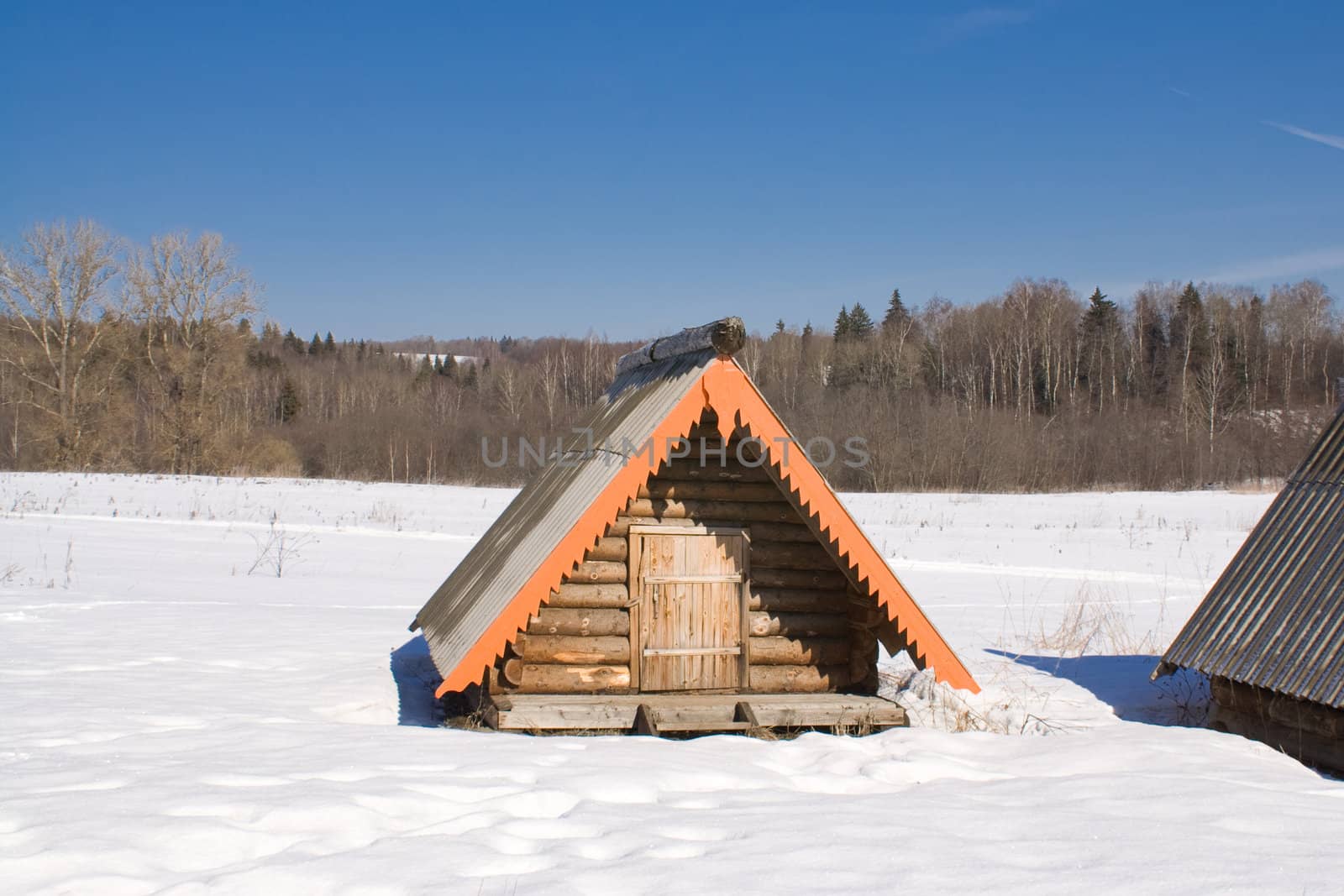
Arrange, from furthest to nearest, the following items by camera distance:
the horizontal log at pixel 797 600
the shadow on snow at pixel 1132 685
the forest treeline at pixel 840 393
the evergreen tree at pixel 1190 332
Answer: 1. the evergreen tree at pixel 1190 332
2. the forest treeline at pixel 840 393
3. the shadow on snow at pixel 1132 685
4. the horizontal log at pixel 797 600

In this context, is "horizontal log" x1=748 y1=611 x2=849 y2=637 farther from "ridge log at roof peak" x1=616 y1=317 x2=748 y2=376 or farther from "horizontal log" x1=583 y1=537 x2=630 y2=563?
"ridge log at roof peak" x1=616 y1=317 x2=748 y2=376

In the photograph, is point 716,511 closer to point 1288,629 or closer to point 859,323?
point 1288,629

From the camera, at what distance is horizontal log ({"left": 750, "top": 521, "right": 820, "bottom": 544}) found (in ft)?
26.3

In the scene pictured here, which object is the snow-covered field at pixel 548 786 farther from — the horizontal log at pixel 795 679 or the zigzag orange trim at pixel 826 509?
the horizontal log at pixel 795 679

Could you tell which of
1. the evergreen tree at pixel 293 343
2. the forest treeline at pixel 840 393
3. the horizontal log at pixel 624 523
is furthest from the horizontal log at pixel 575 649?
the evergreen tree at pixel 293 343

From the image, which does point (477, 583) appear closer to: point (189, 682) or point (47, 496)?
point (189, 682)

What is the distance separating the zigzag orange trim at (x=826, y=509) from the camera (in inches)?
285

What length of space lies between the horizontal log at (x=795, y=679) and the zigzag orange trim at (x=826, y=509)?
2.90 feet

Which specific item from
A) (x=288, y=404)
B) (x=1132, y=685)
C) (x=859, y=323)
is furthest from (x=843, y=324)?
(x=1132, y=685)

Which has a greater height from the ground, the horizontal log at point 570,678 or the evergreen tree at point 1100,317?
the evergreen tree at point 1100,317

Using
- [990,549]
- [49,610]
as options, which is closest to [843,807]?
[49,610]

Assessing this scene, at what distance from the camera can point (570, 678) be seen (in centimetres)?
765

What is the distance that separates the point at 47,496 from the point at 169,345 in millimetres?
22329

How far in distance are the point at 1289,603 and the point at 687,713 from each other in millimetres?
5145
